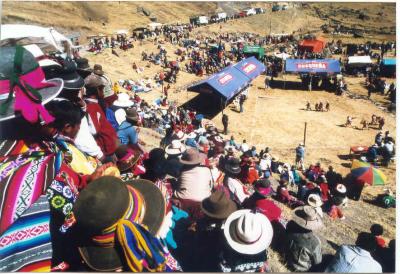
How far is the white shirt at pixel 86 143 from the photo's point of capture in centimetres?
467

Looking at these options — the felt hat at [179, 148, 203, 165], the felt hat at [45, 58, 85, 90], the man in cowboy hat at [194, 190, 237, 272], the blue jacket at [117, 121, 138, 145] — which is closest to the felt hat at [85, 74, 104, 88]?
the blue jacket at [117, 121, 138, 145]

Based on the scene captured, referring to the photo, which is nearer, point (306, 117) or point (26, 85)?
point (26, 85)

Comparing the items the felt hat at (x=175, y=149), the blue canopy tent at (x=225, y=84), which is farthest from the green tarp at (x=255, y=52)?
the felt hat at (x=175, y=149)

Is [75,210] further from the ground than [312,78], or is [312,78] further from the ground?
[75,210]

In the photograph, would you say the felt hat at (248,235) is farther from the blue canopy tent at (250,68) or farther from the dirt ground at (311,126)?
the blue canopy tent at (250,68)

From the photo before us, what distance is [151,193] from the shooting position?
3.75 m

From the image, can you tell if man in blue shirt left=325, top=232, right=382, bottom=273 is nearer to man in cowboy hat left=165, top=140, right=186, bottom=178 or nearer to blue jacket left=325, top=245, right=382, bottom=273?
blue jacket left=325, top=245, right=382, bottom=273

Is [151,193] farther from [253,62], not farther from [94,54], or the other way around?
[94,54]

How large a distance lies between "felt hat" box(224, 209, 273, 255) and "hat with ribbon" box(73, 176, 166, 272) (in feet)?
5.76

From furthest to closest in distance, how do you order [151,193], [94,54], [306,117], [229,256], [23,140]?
[94,54], [306,117], [229,256], [151,193], [23,140]

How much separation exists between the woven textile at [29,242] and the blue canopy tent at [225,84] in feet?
64.7

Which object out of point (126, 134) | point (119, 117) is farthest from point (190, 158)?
point (119, 117)

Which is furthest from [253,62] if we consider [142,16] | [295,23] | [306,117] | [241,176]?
[295,23]

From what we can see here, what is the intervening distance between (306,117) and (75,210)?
2243 cm
